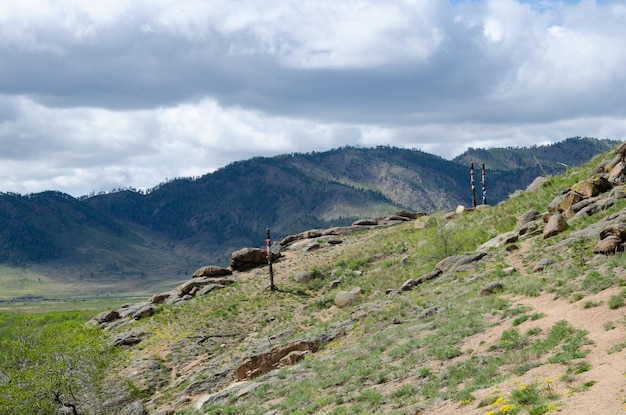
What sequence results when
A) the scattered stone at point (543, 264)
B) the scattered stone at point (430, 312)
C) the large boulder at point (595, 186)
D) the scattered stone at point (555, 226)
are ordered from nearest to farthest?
the scattered stone at point (543, 264)
the scattered stone at point (430, 312)
the scattered stone at point (555, 226)
the large boulder at point (595, 186)

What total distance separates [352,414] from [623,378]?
8.72m

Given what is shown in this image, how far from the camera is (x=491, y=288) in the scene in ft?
96.6

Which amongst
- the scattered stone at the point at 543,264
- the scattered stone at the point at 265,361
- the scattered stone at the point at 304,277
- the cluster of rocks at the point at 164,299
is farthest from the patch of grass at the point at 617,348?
the cluster of rocks at the point at 164,299

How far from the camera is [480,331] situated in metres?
24.1

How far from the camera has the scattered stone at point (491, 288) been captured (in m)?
29.3

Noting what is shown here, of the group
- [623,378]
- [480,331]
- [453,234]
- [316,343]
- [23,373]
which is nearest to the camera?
[623,378]

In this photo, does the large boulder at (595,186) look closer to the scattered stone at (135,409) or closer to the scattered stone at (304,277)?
the scattered stone at (304,277)

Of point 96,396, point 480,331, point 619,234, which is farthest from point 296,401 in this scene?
point 96,396

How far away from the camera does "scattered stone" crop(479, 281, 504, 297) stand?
96.1 feet

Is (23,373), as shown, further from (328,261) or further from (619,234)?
(619,234)

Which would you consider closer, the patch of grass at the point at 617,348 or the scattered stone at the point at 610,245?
the patch of grass at the point at 617,348

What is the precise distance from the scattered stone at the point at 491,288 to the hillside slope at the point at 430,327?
0.07 m

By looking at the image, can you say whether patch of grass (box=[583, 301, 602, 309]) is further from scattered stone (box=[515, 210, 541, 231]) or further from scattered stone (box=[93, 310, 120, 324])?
scattered stone (box=[93, 310, 120, 324])

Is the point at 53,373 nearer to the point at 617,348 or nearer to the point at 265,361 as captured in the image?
the point at 265,361
